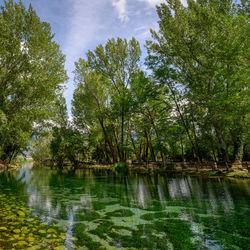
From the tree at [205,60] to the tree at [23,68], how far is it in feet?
44.0

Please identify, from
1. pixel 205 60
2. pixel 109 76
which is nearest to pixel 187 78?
pixel 205 60

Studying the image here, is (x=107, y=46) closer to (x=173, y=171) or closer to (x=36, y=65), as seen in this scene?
(x=36, y=65)

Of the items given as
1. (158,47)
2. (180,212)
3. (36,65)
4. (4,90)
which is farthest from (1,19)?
(180,212)

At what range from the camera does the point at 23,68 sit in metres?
14.8

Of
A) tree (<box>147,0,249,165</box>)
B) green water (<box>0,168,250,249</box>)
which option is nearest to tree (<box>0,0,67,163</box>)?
green water (<box>0,168,250,249</box>)

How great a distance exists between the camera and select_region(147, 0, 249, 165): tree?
14070 mm

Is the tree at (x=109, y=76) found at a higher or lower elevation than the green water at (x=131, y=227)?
higher

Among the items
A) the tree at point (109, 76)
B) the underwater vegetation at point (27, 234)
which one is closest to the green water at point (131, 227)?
the underwater vegetation at point (27, 234)

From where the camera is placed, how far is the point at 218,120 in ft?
58.4

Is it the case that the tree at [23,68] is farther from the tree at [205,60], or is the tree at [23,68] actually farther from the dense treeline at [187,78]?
the tree at [205,60]

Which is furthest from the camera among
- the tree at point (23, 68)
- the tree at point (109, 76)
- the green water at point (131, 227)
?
the tree at point (109, 76)

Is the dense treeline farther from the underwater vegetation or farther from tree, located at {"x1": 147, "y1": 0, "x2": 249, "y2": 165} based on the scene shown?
the underwater vegetation

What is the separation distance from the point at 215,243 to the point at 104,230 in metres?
3.05

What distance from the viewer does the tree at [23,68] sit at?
1405 centimetres
